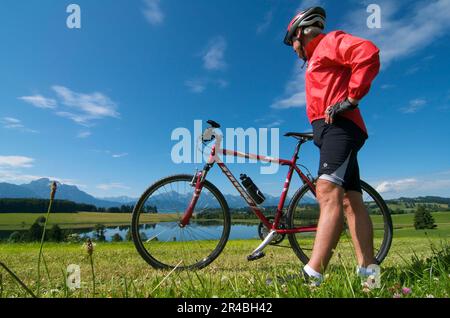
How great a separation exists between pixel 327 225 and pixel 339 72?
1472mm

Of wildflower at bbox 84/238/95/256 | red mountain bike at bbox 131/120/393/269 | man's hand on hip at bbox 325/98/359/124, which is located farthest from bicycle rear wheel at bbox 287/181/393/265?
wildflower at bbox 84/238/95/256

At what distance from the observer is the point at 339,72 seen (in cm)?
337

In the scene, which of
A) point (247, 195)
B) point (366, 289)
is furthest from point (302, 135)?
point (366, 289)

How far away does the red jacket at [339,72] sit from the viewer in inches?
121

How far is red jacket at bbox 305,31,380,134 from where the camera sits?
308 cm

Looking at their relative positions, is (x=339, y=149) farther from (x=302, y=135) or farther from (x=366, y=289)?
(x=302, y=135)

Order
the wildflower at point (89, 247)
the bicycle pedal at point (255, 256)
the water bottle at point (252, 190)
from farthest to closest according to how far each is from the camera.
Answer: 1. the water bottle at point (252, 190)
2. the bicycle pedal at point (255, 256)
3. the wildflower at point (89, 247)

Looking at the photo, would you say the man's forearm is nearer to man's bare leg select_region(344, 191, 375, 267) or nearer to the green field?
man's bare leg select_region(344, 191, 375, 267)

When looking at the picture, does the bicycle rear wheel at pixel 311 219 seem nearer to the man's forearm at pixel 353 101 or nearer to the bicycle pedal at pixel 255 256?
the bicycle pedal at pixel 255 256

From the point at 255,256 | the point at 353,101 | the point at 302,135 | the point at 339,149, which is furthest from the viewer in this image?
the point at 302,135

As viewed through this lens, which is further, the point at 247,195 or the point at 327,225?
the point at 247,195

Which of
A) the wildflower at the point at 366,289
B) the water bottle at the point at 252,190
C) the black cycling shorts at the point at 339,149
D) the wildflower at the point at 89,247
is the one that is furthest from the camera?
the water bottle at the point at 252,190

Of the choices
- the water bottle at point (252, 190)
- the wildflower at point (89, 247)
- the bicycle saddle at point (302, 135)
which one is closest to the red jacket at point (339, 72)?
the bicycle saddle at point (302, 135)
